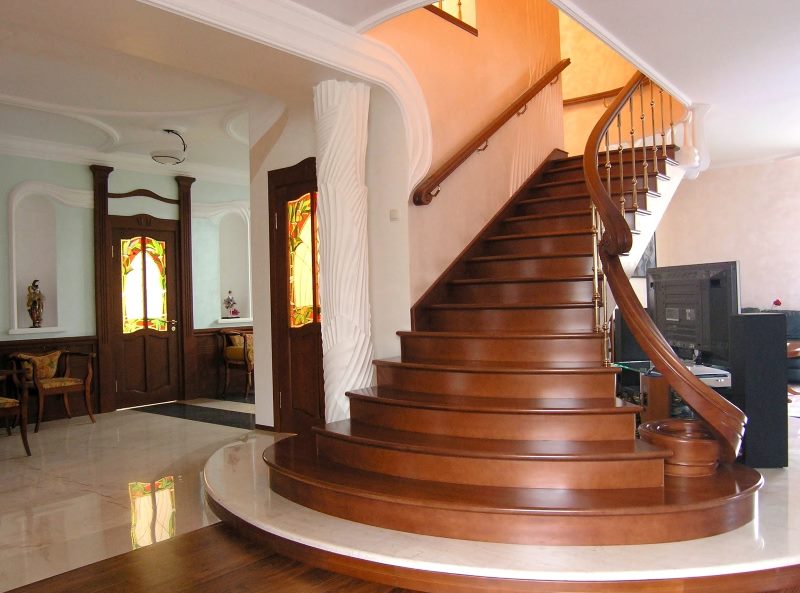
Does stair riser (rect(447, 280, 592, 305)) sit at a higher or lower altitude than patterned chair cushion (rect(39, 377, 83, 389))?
higher

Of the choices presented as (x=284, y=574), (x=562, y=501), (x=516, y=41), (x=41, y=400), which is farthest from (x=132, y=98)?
(x=562, y=501)

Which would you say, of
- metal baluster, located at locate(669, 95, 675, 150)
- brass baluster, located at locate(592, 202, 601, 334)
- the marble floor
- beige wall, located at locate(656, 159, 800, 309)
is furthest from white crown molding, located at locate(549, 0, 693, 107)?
the marble floor

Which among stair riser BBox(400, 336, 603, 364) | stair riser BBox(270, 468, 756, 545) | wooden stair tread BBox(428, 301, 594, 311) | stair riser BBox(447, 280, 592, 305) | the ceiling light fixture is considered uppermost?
the ceiling light fixture

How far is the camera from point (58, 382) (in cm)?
645

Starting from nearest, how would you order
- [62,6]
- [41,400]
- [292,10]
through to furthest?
[62,6] < [292,10] < [41,400]

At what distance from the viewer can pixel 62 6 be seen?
3.18m

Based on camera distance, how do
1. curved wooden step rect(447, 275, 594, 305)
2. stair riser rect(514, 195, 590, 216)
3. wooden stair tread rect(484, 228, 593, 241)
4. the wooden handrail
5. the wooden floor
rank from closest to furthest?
the wooden floor
curved wooden step rect(447, 275, 594, 305)
the wooden handrail
wooden stair tread rect(484, 228, 593, 241)
stair riser rect(514, 195, 590, 216)

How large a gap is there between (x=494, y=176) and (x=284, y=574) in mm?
3835

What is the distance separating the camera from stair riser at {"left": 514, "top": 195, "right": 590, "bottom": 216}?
18.0ft

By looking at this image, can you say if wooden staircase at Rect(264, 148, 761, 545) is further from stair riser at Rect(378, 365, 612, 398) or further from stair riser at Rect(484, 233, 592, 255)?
stair riser at Rect(484, 233, 592, 255)

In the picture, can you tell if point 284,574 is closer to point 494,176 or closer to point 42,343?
point 494,176

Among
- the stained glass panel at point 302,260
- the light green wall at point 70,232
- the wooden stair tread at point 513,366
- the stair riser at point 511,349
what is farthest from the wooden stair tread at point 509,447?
the light green wall at point 70,232

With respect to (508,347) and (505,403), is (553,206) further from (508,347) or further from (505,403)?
(505,403)

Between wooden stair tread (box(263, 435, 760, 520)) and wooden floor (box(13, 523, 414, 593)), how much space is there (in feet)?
1.32
